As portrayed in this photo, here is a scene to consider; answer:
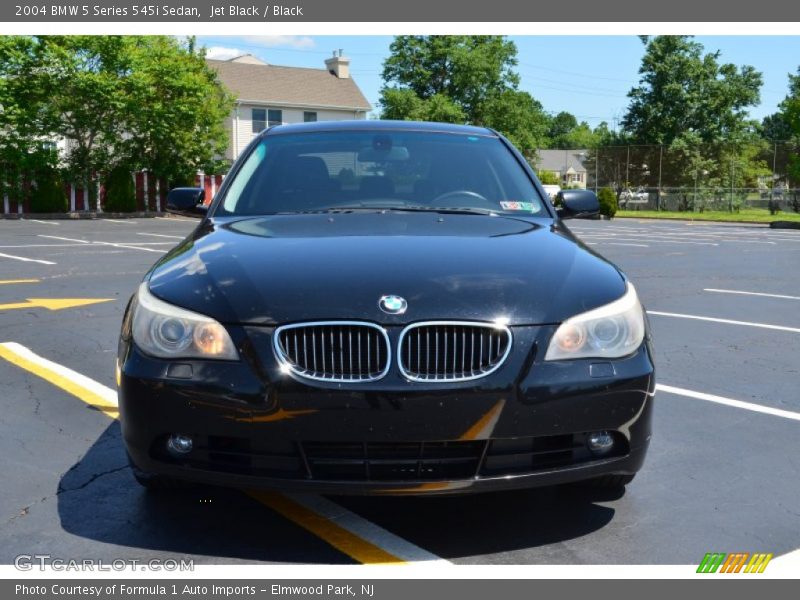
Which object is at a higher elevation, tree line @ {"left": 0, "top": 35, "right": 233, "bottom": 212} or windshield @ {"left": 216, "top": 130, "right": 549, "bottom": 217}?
tree line @ {"left": 0, "top": 35, "right": 233, "bottom": 212}

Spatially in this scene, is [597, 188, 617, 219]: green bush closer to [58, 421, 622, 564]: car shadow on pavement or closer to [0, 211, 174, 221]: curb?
[0, 211, 174, 221]: curb

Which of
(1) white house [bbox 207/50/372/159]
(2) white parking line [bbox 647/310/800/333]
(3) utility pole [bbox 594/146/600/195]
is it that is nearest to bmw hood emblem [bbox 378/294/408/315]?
(2) white parking line [bbox 647/310/800/333]

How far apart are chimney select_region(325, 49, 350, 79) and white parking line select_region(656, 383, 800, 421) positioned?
53613 mm

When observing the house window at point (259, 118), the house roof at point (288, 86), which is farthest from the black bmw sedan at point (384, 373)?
the house window at point (259, 118)

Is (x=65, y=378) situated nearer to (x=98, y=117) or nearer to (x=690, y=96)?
(x=98, y=117)

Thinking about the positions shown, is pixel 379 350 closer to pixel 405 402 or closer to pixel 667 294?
pixel 405 402

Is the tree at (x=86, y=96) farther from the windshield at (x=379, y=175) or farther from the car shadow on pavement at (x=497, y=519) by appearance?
the car shadow on pavement at (x=497, y=519)

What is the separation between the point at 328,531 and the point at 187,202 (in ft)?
7.76

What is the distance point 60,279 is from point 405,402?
9304 millimetres

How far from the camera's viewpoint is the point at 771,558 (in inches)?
117

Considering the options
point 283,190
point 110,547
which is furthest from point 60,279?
point 110,547

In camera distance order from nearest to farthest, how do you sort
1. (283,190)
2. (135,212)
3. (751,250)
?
(283,190)
(751,250)
(135,212)

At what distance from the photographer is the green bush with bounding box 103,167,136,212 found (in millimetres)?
32781

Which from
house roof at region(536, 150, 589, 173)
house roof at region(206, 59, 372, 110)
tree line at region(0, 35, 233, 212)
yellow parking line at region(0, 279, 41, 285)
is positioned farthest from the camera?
house roof at region(536, 150, 589, 173)
